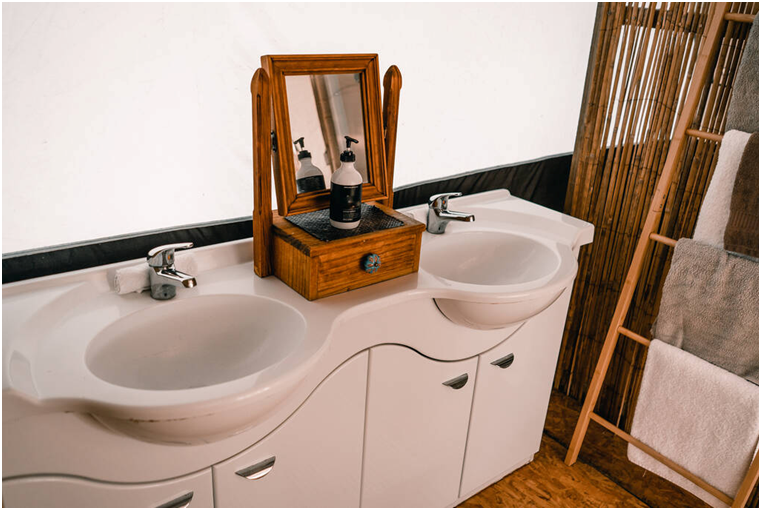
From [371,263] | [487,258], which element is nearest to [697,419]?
[487,258]

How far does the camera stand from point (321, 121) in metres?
1.35

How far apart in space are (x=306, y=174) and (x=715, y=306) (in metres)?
1.16

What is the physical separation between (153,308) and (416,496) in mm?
959

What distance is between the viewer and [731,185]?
5.08 feet

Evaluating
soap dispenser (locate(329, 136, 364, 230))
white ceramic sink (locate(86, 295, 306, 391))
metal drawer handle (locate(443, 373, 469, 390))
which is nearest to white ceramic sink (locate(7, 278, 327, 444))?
white ceramic sink (locate(86, 295, 306, 391))

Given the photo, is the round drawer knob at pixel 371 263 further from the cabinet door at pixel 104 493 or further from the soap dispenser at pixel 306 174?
the cabinet door at pixel 104 493

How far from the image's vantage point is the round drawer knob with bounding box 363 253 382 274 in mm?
1327

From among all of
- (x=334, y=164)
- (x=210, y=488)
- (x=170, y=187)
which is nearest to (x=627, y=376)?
(x=334, y=164)

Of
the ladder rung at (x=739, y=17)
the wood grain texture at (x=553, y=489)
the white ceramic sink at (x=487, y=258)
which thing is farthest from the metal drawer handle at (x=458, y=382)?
the ladder rung at (x=739, y=17)

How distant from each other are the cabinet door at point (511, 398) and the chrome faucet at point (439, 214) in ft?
1.25

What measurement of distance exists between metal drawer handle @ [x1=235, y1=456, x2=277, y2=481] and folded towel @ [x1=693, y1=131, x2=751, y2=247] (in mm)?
1286

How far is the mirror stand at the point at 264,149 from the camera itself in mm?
1222

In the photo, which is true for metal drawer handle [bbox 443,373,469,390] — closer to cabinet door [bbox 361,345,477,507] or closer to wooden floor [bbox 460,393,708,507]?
cabinet door [bbox 361,345,477,507]

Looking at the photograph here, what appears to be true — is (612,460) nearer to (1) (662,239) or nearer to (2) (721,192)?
(1) (662,239)
